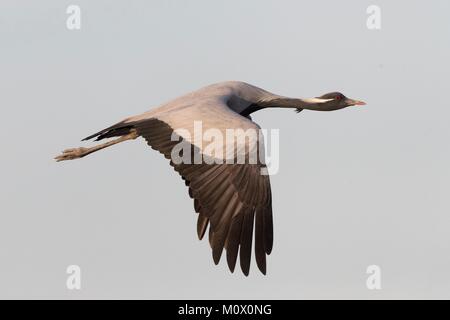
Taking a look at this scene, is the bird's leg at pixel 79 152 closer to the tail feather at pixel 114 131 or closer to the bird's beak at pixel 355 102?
the tail feather at pixel 114 131

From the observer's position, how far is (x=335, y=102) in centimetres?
1833

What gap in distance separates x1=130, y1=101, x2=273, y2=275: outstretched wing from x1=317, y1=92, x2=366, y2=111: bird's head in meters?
3.94

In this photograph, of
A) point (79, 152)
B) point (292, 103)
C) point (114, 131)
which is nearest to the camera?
point (114, 131)

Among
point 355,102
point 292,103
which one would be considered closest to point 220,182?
point 292,103

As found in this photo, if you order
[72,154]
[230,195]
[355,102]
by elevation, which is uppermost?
[355,102]

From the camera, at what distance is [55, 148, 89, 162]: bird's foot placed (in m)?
17.9

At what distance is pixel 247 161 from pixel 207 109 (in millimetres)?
1580

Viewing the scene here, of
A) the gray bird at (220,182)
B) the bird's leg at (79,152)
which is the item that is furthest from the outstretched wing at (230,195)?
the bird's leg at (79,152)

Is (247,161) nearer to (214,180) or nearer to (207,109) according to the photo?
(214,180)

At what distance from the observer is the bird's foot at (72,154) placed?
17.9m

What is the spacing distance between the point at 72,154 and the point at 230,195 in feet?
16.3

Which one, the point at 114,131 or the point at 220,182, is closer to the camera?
the point at 220,182

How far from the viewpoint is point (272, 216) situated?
542 inches

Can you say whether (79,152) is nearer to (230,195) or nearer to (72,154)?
(72,154)
